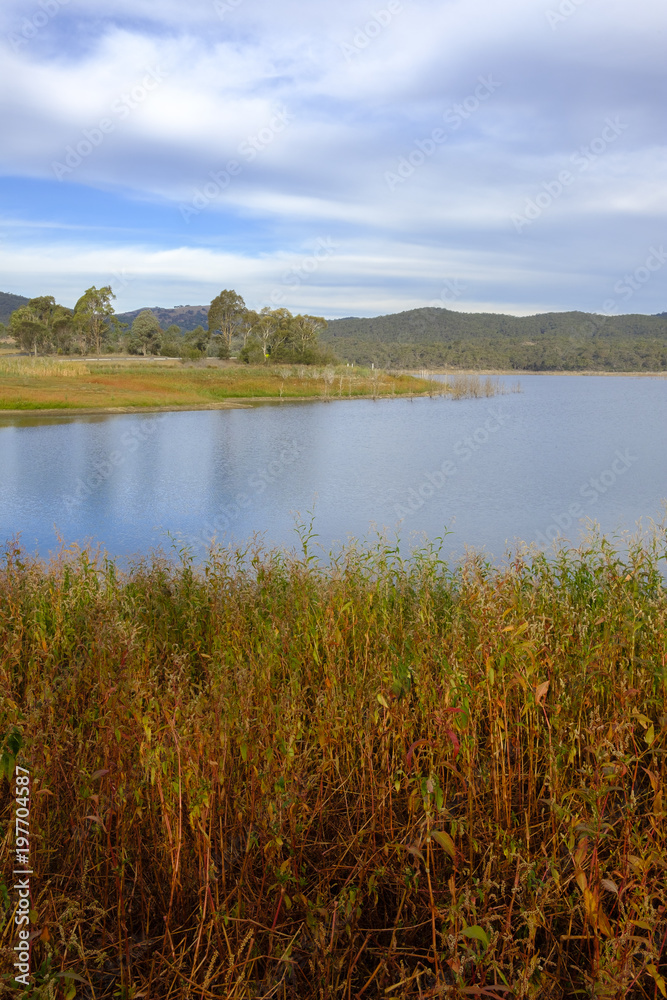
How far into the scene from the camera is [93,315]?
61.4 metres

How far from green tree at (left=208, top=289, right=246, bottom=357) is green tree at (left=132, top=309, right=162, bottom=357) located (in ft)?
15.9

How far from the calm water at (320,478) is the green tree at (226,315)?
37.8m

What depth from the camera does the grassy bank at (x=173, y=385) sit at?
30578 mm

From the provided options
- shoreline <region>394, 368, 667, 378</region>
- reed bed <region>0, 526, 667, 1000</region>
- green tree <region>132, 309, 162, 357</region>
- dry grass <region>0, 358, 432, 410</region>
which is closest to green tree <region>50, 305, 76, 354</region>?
green tree <region>132, 309, 162, 357</region>

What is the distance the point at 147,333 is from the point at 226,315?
23.0 ft

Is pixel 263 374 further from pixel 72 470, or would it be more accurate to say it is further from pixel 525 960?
pixel 525 960

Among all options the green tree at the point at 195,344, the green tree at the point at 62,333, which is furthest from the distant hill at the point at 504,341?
the green tree at the point at 62,333

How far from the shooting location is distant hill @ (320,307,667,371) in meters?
92.8

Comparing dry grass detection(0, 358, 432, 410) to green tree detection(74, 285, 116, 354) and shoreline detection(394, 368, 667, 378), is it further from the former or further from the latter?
shoreline detection(394, 368, 667, 378)

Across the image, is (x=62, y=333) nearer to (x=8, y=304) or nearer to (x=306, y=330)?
(x=306, y=330)

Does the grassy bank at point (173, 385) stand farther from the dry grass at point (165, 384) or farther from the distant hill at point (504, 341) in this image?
the distant hill at point (504, 341)

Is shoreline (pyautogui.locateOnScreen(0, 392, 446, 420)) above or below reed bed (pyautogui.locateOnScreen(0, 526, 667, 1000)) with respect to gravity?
above

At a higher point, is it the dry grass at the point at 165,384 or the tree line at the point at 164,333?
the tree line at the point at 164,333

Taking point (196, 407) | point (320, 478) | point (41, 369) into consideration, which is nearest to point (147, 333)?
point (41, 369)
